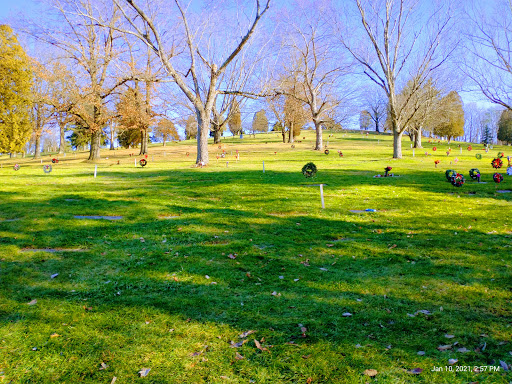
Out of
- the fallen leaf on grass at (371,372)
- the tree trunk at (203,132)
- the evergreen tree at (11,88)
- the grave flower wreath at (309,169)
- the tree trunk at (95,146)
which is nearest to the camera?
the fallen leaf on grass at (371,372)

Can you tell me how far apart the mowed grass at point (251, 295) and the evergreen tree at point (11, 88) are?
24592 mm

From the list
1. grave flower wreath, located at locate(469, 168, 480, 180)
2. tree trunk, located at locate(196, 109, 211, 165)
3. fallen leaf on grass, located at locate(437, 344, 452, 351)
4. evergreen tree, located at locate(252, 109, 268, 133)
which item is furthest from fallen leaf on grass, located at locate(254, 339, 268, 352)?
evergreen tree, located at locate(252, 109, 268, 133)

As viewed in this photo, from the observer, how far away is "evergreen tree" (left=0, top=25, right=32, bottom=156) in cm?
2972

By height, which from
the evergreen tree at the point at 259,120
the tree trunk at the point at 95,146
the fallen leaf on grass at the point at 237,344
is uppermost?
the evergreen tree at the point at 259,120

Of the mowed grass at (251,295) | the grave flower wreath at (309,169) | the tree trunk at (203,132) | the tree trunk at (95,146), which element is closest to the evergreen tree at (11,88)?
the tree trunk at (95,146)

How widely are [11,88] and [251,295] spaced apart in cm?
3444

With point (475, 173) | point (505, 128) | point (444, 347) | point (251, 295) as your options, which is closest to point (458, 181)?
point (475, 173)

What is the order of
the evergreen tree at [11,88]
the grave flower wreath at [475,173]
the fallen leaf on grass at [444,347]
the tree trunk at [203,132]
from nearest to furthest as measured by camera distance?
the fallen leaf on grass at [444,347] < the grave flower wreath at [475,173] < the tree trunk at [203,132] < the evergreen tree at [11,88]

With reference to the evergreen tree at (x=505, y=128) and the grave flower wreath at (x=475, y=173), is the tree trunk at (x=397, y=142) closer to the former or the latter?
the grave flower wreath at (x=475, y=173)

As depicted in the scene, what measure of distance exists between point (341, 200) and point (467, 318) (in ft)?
28.2

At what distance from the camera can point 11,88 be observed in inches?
1195

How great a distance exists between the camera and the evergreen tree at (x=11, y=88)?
29.7 metres

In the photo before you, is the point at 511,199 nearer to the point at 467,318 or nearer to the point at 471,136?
the point at 467,318

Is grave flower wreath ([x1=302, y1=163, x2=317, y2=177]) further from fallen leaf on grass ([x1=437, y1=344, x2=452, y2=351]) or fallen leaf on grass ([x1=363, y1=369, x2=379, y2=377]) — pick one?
fallen leaf on grass ([x1=363, y1=369, x2=379, y2=377])
